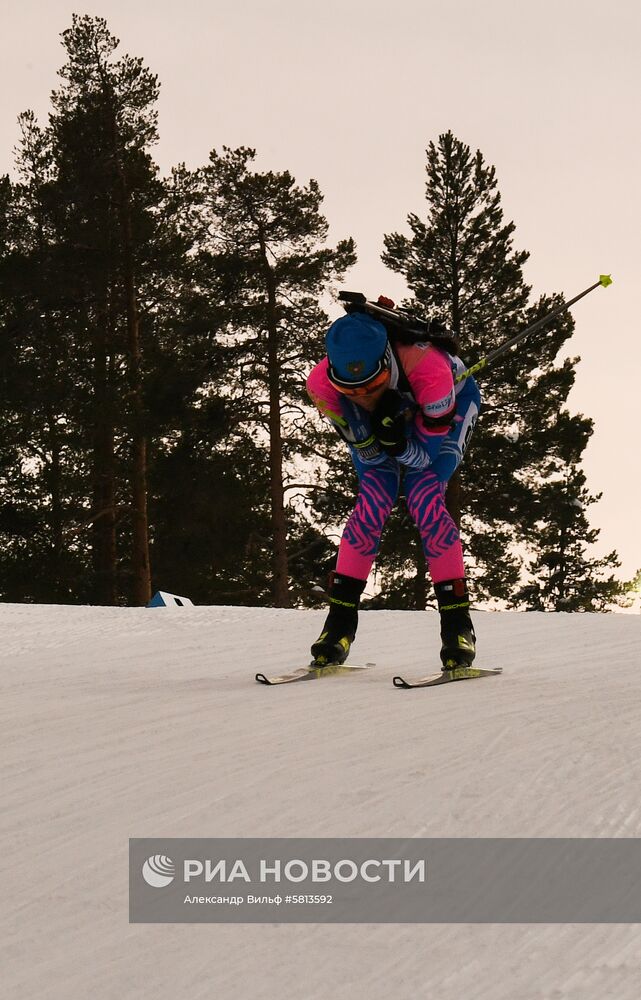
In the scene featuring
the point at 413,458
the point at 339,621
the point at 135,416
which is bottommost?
the point at 339,621

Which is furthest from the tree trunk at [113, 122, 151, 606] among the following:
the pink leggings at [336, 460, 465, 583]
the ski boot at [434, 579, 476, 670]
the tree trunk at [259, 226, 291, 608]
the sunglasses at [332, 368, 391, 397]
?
the sunglasses at [332, 368, 391, 397]

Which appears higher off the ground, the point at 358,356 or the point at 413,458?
the point at 358,356

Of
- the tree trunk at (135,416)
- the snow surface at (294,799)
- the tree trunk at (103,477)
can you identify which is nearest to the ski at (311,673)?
the snow surface at (294,799)

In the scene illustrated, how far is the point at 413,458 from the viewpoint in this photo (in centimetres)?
543

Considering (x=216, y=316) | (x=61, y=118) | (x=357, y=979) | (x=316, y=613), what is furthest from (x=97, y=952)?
(x=61, y=118)

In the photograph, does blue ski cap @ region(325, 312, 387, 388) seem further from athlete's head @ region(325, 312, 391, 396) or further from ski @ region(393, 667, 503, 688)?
ski @ region(393, 667, 503, 688)

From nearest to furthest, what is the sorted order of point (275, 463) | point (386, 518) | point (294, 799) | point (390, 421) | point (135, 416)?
point (294, 799), point (390, 421), point (386, 518), point (135, 416), point (275, 463)

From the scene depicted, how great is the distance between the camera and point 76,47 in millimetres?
25125

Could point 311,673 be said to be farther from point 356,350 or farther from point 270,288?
point 270,288

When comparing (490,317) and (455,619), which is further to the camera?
(490,317)

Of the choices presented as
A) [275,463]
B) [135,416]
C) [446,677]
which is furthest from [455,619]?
[275,463]

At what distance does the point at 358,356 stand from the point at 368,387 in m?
0.15

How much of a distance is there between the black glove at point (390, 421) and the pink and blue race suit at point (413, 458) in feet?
0.22

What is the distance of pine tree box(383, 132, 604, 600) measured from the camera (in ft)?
83.3
